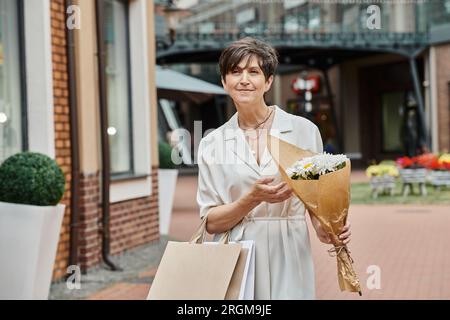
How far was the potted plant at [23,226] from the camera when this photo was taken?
5.98 metres

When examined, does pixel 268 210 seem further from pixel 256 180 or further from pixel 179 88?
pixel 179 88

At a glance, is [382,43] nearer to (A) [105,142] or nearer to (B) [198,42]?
(B) [198,42]

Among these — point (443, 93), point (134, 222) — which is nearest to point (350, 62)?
point (443, 93)

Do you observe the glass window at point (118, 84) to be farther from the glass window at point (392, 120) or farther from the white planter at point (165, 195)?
the glass window at point (392, 120)

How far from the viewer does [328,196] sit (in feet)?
6.65

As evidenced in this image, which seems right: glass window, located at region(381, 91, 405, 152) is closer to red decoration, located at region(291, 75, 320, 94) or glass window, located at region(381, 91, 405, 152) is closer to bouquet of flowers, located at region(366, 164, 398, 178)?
red decoration, located at region(291, 75, 320, 94)

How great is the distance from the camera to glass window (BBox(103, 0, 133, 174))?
384 inches

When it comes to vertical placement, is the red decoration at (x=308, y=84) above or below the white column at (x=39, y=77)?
above

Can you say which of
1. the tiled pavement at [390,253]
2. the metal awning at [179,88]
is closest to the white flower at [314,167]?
the tiled pavement at [390,253]

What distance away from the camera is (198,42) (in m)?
27.7

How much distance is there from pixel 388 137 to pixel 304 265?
33240mm

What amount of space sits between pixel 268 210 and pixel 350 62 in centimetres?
3391

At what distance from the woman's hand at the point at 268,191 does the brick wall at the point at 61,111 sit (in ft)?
19.1

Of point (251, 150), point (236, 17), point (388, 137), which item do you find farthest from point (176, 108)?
point (251, 150)
